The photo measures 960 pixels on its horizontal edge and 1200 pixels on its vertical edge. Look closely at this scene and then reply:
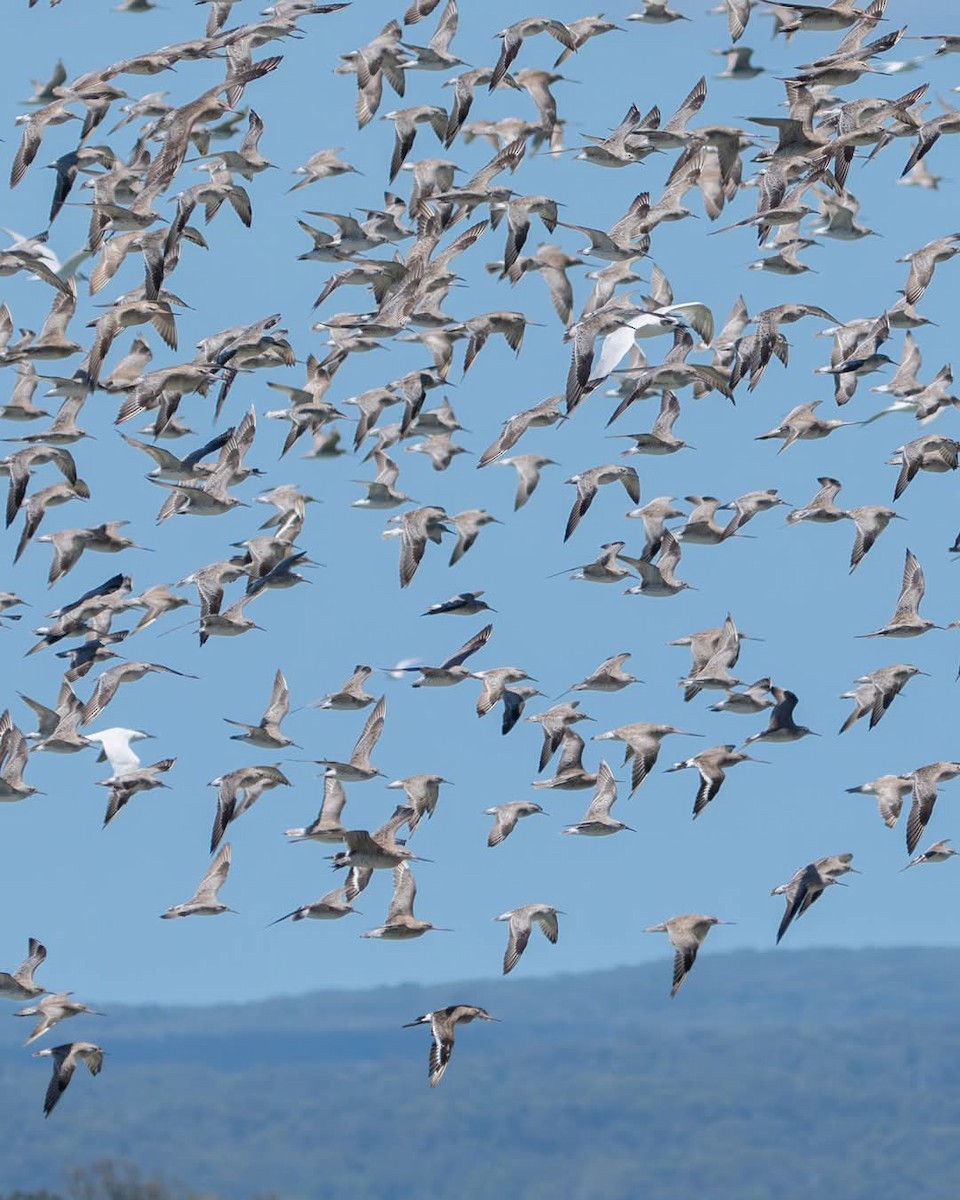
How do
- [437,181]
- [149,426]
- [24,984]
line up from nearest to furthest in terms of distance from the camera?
[24,984] → [149,426] → [437,181]

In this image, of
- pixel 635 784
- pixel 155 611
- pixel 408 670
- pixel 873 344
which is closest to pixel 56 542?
pixel 155 611

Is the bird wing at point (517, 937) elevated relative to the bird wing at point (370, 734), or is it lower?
lower

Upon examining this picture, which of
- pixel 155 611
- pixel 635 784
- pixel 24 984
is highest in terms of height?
pixel 155 611

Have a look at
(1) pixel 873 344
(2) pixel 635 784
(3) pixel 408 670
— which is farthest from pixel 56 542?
(1) pixel 873 344

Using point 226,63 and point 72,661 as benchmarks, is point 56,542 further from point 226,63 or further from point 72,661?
point 226,63

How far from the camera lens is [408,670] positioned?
142 feet

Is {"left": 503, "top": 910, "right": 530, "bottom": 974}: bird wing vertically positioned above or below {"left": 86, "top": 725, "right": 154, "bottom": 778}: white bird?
below

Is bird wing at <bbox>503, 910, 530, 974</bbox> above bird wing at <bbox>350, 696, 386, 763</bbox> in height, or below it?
below

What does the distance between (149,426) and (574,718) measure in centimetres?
812

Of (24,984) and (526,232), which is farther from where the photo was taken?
(526,232)

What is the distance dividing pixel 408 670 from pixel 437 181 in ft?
34.0

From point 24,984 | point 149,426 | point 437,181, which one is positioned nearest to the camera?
point 24,984

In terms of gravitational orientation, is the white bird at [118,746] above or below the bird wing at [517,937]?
above

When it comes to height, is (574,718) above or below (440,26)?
below
